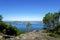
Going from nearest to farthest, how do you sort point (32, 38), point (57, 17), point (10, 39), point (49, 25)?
point (32, 38), point (10, 39), point (57, 17), point (49, 25)

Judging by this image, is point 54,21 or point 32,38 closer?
point 32,38

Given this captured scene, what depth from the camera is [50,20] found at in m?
41.6

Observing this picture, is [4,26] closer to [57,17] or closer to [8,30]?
[8,30]

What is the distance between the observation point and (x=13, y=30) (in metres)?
35.0

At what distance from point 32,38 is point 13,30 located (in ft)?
50.6

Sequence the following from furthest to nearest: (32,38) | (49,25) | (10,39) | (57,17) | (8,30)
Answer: (49,25), (57,17), (8,30), (10,39), (32,38)

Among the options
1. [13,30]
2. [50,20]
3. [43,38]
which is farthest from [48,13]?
[43,38]

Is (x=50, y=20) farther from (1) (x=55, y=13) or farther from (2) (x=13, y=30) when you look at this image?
(2) (x=13, y=30)

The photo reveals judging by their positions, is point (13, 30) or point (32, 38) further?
point (13, 30)

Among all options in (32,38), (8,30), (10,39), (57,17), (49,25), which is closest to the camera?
(32,38)

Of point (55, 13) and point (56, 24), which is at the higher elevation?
point (55, 13)

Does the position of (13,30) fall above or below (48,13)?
below

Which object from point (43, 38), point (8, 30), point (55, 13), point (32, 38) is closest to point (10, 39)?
point (32, 38)

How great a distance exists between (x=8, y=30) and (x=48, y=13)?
13660 millimetres
